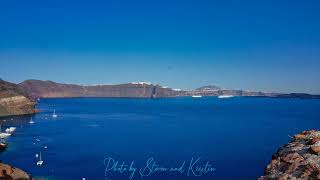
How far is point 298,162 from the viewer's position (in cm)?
2848

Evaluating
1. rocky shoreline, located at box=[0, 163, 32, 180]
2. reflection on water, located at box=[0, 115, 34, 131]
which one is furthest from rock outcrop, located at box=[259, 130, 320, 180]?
reflection on water, located at box=[0, 115, 34, 131]

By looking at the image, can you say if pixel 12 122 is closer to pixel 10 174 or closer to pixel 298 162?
pixel 10 174

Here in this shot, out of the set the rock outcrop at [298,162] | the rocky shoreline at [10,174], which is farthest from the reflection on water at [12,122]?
the rock outcrop at [298,162]

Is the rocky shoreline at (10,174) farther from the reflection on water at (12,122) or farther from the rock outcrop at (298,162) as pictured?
the reflection on water at (12,122)

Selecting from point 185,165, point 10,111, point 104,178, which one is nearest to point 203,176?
point 185,165

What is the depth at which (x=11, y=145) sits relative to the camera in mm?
98812

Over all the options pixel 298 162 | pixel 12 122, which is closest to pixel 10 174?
pixel 298 162

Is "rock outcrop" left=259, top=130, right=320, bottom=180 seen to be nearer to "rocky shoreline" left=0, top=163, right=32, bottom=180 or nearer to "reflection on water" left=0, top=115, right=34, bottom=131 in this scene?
"rocky shoreline" left=0, top=163, right=32, bottom=180

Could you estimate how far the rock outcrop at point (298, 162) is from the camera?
87.6 ft

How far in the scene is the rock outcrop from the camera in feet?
87.6

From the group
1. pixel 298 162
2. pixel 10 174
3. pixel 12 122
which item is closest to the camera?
pixel 298 162

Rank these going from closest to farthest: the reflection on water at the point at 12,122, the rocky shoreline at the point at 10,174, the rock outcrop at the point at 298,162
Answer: the rock outcrop at the point at 298,162
the rocky shoreline at the point at 10,174
the reflection on water at the point at 12,122

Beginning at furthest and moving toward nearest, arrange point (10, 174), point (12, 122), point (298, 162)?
point (12, 122) < point (10, 174) < point (298, 162)

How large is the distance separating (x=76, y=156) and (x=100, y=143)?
68.4 ft
